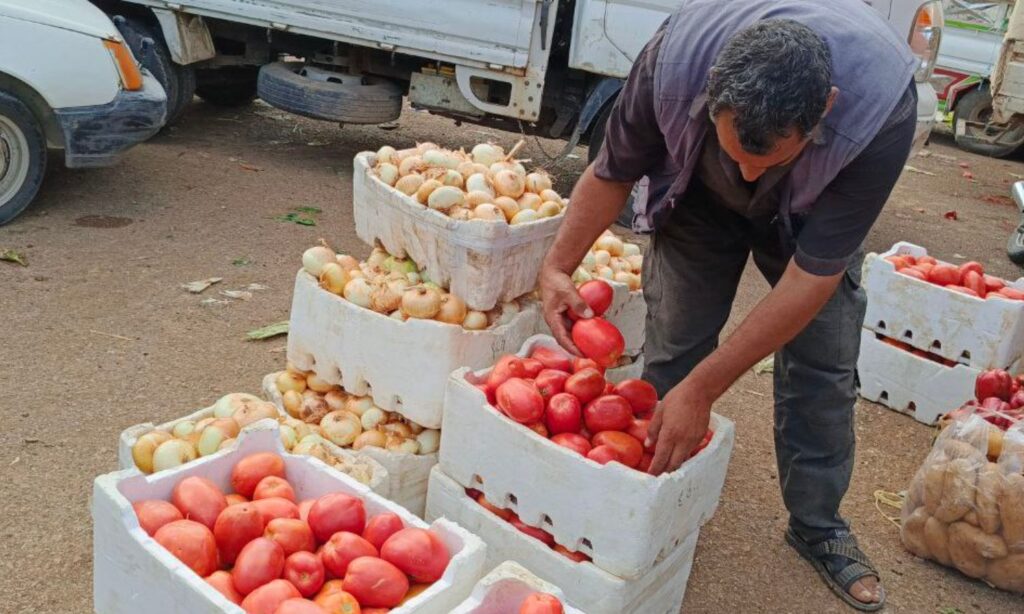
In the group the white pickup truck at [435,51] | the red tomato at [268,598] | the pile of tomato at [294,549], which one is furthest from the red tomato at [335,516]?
the white pickup truck at [435,51]

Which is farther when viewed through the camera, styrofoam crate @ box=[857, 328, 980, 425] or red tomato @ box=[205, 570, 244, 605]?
styrofoam crate @ box=[857, 328, 980, 425]

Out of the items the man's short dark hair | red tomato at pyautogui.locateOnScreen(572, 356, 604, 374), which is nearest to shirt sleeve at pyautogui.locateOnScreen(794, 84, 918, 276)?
the man's short dark hair

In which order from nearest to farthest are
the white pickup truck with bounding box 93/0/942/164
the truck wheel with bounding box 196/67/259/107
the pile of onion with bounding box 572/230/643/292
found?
the pile of onion with bounding box 572/230/643/292, the white pickup truck with bounding box 93/0/942/164, the truck wheel with bounding box 196/67/259/107

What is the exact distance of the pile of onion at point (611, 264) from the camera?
398 centimetres

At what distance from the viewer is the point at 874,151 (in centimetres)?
255

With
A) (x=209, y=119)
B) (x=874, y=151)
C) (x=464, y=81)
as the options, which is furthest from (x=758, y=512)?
(x=209, y=119)

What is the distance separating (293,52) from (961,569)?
21.1 ft

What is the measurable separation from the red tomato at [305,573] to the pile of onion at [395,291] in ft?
3.72

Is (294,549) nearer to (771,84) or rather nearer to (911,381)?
(771,84)

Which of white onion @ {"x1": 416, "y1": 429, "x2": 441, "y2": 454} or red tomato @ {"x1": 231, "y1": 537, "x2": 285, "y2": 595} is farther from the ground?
red tomato @ {"x1": 231, "y1": 537, "x2": 285, "y2": 595}

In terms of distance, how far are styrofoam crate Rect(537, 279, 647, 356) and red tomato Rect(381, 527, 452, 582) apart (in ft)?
4.66

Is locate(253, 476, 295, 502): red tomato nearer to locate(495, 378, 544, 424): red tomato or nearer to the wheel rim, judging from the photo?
locate(495, 378, 544, 424): red tomato

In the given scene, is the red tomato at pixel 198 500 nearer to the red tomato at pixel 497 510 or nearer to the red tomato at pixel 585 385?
the red tomato at pixel 497 510

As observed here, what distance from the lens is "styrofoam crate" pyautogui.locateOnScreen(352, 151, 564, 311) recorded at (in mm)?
3357
